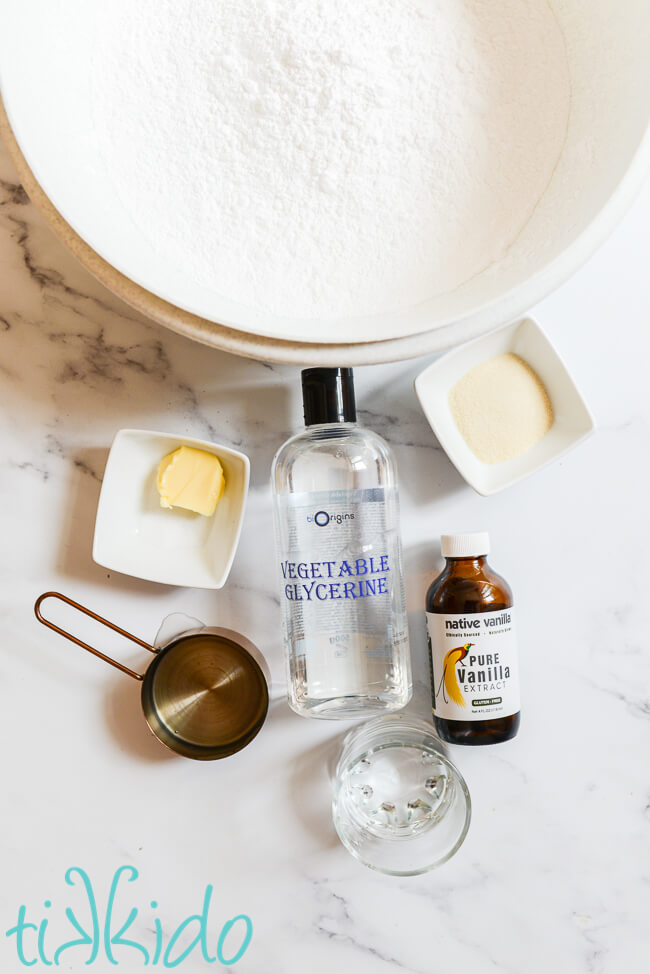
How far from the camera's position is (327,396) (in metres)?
0.66

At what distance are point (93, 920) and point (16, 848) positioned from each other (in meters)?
0.11

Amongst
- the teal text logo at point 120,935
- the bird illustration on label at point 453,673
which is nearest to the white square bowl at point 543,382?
the bird illustration on label at point 453,673

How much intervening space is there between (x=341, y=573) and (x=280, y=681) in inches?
5.8

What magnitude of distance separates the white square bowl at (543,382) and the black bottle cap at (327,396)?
2.9 inches

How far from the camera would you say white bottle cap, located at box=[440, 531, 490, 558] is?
0.69 metres

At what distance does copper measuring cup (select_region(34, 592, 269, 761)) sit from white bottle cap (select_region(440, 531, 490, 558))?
22 cm

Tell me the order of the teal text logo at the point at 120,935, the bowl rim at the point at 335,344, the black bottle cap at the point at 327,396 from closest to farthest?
the bowl rim at the point at 335,344, the black bottle cap at the point at 327,396, the teal text logo at the point at 120,935

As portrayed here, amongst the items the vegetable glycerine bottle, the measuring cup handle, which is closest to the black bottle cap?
the vegetable glycerine bottle

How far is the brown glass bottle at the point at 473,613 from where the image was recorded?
2.24 ft

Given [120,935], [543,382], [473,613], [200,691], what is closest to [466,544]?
[473,613]

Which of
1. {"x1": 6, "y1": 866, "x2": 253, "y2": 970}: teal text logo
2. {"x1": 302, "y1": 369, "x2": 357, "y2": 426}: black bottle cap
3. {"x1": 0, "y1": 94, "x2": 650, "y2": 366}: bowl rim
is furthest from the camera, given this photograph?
{"x1": 6, "y1": 866, "x2": 253, "y2": 970}: teal text logo

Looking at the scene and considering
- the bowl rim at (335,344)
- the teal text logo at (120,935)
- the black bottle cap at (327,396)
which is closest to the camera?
the bowl rim at (335,344)

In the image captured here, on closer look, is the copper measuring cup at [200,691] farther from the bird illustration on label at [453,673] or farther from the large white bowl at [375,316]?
the large white bowl at [375,316]

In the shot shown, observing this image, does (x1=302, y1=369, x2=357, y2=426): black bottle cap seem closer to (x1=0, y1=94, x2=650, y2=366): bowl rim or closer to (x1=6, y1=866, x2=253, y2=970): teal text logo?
(x1=0, y1=94, x2=650, y2=366): bowl rim
